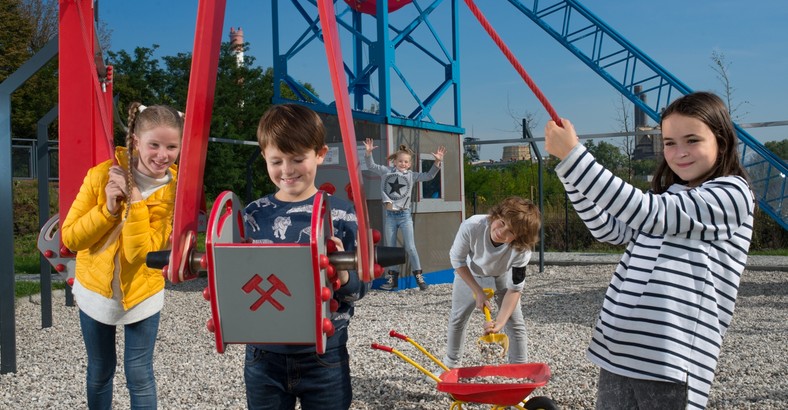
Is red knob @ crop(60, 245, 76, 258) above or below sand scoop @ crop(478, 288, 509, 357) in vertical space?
above

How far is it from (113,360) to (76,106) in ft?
3.49

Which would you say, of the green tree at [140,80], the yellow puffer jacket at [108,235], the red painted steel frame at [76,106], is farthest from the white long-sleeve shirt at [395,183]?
the green tree at [140,80]

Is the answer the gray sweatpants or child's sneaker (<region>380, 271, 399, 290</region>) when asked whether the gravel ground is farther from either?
child's sneaker (<region>380, 271, 399, 290</region>)

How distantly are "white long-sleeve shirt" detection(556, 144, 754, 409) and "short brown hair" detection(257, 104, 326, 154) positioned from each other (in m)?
0.66

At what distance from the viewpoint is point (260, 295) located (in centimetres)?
147

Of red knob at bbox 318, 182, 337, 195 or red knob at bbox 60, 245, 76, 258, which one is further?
red knob at bbox 318, 182, 337, 195

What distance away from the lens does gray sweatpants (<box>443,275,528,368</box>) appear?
3705 mm

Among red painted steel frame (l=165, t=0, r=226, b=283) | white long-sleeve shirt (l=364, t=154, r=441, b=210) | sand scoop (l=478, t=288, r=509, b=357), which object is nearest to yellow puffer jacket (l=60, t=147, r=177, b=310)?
red painted steel frame (l=165, t=0, r=226, b=283)

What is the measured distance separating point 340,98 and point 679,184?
3.64 feet

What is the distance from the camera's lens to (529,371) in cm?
313

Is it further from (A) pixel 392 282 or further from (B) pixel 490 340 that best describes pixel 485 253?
(A) pixel 392 282

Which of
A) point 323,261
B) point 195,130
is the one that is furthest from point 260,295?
point 195,130

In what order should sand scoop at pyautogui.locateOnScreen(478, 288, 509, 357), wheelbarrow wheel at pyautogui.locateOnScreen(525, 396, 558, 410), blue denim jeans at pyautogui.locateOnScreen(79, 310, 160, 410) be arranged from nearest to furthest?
1. blue denim jeans at pyautogui.locateOnScreen(79, 310, 160, 410)
2. wheelbarrow wheel at pyautogui.locateOnScreen(525, 396, 558, 410)
3. sand scoop at pyautogui.locateOnScreen(478, 288, 509, 357)

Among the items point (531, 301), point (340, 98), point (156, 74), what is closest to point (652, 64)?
point (531, 301)
